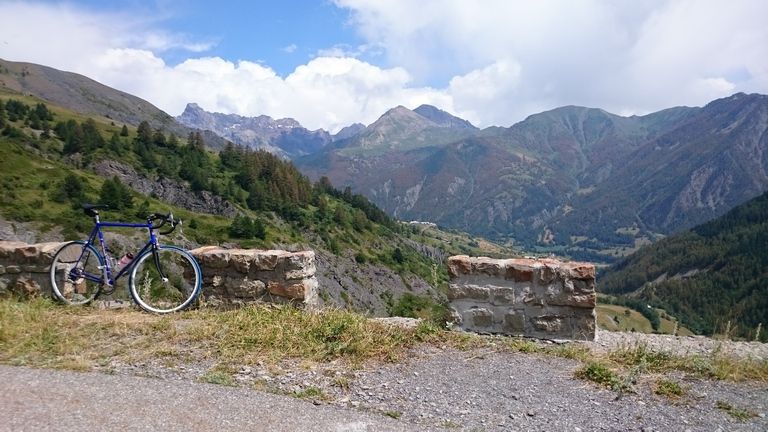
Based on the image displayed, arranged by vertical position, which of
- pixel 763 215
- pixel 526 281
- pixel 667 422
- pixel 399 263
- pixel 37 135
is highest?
pixel 763 215

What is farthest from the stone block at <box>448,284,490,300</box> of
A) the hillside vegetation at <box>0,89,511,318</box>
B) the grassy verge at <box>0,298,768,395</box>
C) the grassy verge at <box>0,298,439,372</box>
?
the hillside vegetation at <box>0,89,511,318</box>

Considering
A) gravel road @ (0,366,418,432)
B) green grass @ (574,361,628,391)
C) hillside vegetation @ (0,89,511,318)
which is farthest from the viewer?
hillside vegetation @ (0,89,511,318)

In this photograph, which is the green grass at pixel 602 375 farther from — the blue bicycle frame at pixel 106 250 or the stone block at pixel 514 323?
the blue bicycle frame at pixel 106 250

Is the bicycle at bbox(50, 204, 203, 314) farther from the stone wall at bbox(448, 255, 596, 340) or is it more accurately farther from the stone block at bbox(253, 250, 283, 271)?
the stone wall at bbox(448, 255, 596, 340)

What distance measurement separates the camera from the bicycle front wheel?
851 cm

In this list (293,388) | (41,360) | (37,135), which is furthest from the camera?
(37,135)

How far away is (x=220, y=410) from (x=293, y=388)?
3.22ft

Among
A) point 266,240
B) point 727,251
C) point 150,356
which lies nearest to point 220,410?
point 150,356

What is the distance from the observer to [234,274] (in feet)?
29.5

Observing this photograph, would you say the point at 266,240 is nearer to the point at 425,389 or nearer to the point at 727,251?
the point at 425,389

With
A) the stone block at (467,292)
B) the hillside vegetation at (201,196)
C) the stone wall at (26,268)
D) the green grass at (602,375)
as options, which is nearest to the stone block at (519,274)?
the stone block at (467,292)

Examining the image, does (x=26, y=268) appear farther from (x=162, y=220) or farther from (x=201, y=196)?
(x=201, y=196)

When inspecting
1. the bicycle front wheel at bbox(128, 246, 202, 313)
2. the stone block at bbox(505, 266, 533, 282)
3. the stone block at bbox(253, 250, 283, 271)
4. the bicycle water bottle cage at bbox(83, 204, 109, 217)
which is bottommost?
the bicycle front wheel at bbox(128, 246, 202, 313)

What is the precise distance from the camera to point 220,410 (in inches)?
189
